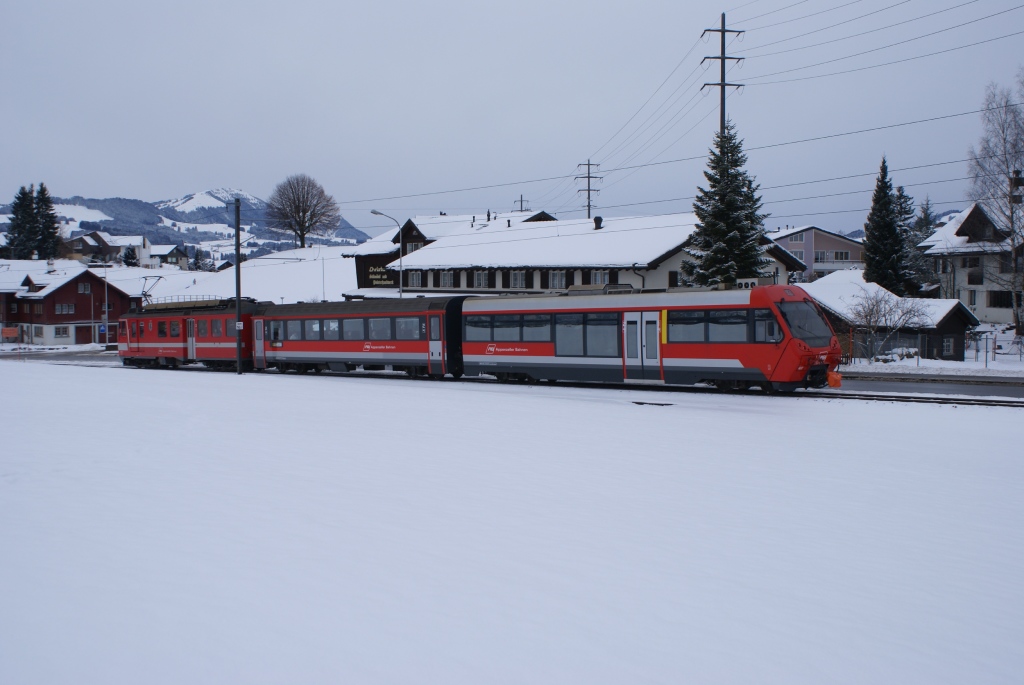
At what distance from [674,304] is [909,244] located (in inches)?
2233

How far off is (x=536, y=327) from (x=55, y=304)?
222 feet

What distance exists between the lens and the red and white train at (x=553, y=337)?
20922mm

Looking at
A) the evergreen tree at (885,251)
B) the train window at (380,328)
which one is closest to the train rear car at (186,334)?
the train window at (380,328)

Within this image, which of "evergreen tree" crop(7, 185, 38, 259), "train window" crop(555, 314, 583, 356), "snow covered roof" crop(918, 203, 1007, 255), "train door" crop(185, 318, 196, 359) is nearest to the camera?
"train window" crop(555, 314, 583, 356)

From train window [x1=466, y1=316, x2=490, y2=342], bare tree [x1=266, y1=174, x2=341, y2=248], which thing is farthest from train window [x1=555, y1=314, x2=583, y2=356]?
bare tree [x1=266, y1=174, x2=341, y2=248]

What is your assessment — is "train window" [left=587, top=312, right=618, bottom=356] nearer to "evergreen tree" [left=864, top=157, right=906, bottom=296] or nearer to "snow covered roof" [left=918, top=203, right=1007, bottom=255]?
"evergreen tree" [left=864, top=157, right=906, bottom=296]

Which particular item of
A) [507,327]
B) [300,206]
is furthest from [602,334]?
[300,206]

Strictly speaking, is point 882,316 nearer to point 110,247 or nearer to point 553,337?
point 553,337

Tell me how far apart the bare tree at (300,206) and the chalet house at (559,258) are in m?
63.7

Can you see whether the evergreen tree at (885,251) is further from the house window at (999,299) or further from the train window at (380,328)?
the train window at (380,328)

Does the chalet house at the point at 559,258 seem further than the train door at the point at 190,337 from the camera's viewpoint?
Yes

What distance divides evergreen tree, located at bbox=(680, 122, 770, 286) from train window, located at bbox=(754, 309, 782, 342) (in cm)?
1485

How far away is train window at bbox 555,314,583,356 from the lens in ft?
79.8

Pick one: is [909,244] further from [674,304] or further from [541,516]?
[541,516]
